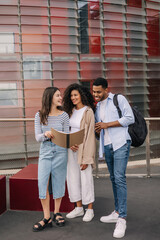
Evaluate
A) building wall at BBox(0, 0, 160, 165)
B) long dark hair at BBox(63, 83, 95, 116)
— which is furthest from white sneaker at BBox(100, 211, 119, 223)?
building wall at BBox(0, 0, 160, 165)

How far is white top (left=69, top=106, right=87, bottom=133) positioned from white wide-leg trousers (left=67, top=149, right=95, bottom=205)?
31 centimetres

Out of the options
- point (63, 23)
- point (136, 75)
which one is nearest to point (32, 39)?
point (63, 23)

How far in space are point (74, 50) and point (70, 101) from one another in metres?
3.82

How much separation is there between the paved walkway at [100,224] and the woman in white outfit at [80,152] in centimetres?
28

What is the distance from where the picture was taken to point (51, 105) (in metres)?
3.71

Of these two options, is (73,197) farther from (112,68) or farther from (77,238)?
(112,68)

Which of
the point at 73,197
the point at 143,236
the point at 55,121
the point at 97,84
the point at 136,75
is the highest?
the point at 136,75

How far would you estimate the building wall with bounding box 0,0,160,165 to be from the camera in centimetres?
707

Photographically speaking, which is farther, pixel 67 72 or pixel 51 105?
pixel 67 72

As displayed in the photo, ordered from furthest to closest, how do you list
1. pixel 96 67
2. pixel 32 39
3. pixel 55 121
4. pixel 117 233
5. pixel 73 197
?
1. pixel 96 67
2. pixel 32 39
3. pixel 73 197
4. pixel 55 121
5. pixel 117 233

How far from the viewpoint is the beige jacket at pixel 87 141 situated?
3.79m

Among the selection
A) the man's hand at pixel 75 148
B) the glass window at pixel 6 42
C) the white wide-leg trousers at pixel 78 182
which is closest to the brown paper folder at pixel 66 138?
the man's hand at pixel 75 148

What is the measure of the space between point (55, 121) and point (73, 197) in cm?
111

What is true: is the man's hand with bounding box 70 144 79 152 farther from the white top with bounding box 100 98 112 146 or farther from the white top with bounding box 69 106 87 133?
the white top with bounding box 100 98 112 146
